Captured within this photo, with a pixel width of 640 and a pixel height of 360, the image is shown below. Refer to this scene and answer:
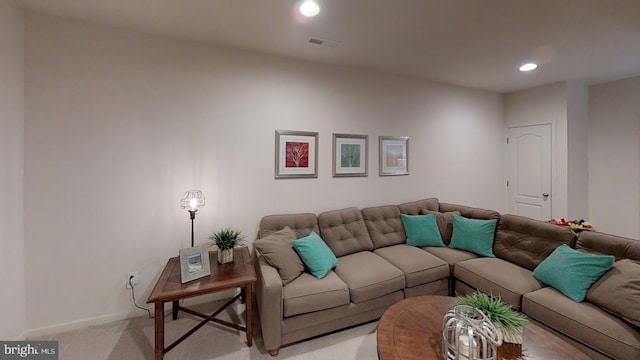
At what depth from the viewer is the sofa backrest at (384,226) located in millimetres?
Result: 3114

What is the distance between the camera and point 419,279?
99.5 inches

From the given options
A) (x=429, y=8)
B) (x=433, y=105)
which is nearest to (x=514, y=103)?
(x=433, y=105)

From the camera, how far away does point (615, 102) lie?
12.3ft

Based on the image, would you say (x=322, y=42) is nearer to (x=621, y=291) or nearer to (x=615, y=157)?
(x=621, y=291)

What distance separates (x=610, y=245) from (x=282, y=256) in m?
2.74

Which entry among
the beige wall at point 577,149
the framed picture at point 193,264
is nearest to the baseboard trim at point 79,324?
the framed picture at point 193,264

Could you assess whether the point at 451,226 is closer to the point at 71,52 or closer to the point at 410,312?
the point at 410,312

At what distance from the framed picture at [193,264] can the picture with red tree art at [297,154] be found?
1.30 metres

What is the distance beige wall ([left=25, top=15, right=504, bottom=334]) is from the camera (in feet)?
7.09

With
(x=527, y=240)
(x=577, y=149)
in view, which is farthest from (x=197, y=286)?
(x=577, y=149)

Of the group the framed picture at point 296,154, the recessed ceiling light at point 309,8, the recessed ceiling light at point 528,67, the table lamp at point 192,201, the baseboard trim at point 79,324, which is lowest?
the baseboard trim at point 79,324

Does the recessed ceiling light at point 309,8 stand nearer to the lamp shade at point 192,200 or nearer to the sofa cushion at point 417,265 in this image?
the lamp shade at point 192,200

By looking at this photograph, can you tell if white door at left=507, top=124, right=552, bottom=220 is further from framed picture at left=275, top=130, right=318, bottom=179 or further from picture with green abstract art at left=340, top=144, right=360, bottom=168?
framed picture at left=275, top=130, right=318, bottom=179
